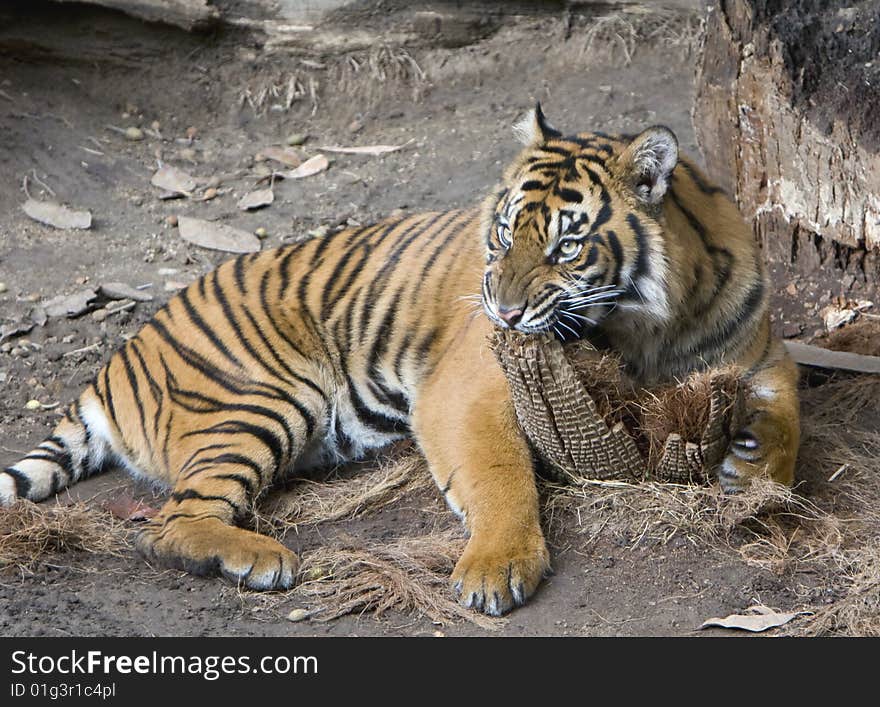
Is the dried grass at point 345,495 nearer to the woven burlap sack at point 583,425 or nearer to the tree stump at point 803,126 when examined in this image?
the woven burlap sack at point 583,425

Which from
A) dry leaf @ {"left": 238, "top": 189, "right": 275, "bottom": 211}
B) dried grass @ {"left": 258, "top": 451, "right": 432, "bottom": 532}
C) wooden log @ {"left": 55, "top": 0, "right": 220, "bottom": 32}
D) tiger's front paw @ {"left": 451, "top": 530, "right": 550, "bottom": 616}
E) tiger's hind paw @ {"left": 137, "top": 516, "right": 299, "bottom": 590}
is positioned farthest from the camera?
wooden log @ {"left": 55, "top": 0, "right": 220, "bottom": 32}

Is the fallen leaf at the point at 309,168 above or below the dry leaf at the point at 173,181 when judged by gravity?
above

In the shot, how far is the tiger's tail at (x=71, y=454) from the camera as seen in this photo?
14.7 feet

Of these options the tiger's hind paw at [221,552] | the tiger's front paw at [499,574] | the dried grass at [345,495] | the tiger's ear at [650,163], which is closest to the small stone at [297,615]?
the tiger's hind paw at [221,552]

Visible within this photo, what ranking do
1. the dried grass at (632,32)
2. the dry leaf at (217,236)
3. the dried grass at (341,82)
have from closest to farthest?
1. the dry leaf at (217,236)
2. the dried grass at (632,32)
3. the dried grass at (341,82)

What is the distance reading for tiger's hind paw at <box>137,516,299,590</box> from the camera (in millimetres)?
3785

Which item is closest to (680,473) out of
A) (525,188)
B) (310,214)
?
(525,188)

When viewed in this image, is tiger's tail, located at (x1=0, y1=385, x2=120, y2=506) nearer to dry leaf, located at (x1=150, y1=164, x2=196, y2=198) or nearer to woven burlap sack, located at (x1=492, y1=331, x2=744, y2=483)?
woven burlap sack, located at (x1=492, y1=331, x2=744, y2=483)

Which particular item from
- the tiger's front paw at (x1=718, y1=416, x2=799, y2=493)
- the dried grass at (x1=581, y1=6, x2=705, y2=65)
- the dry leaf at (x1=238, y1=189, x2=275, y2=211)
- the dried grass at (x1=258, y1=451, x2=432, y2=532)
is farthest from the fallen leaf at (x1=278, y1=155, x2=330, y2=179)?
the tiger's front paw at (x1=718, y1=416, x2=799, y2=493)

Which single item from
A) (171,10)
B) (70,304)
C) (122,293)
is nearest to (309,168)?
(171,10)

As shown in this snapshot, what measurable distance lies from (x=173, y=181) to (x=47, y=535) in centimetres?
362

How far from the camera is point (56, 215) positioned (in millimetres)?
6711

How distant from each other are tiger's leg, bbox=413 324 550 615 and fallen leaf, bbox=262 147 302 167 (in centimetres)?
334

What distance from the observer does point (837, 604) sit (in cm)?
343
